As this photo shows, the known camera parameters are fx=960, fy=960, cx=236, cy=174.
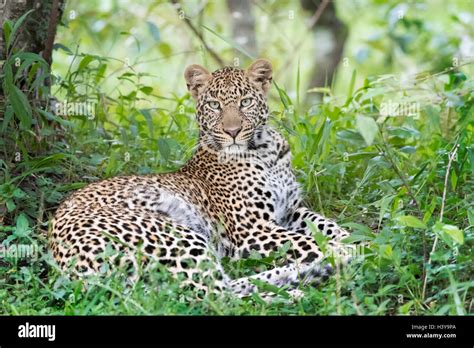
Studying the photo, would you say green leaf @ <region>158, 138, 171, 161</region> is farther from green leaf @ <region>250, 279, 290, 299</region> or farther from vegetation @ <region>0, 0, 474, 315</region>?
green leaf @ <region>250, 279, 290, 299</region>

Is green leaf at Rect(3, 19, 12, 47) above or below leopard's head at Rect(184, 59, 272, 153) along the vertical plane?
above

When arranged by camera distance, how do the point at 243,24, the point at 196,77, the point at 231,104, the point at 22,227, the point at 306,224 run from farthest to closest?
the point at 243,24
the point at 196,77
the point at 306,224
the point at 231,104
the point at 22,227

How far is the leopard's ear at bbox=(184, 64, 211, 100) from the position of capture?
8.95 metres

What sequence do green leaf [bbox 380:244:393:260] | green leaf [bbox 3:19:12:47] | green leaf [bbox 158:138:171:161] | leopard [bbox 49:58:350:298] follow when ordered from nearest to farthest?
1. green leaf [bbox 380:244:393:260]
2. leopard [bbox 49:58:350:298]
3. green leaf [bbox 3:19:12:47]
4. green leaf [bbox 158:138:171:161]

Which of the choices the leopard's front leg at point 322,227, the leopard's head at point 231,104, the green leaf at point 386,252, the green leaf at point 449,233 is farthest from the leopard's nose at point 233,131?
the green leaf at point 449,233

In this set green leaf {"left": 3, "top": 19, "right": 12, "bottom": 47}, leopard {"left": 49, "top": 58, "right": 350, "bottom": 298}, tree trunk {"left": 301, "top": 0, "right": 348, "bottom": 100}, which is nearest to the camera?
leopard {"left": 49, "top": 58, "right": 350, "bottom": 298}

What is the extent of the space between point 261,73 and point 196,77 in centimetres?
61

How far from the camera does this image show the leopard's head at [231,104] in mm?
8531

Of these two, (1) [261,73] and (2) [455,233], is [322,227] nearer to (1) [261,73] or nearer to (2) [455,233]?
(1) [261,73]

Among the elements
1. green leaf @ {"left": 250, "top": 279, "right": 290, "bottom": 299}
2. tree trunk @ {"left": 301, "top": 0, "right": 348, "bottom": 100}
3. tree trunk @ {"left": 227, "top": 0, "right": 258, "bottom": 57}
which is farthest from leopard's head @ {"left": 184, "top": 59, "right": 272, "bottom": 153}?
tree trunk @ {"left": 301, "top": 0, "right": 348, "bottom": 100}

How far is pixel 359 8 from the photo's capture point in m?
19.7

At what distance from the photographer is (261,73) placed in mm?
8898

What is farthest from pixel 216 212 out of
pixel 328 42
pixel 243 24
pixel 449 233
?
pixel 328 42

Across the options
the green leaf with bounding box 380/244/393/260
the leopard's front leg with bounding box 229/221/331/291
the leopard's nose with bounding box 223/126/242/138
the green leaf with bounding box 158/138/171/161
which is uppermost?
the leopard's nose with bounding box 223/126/242/138
